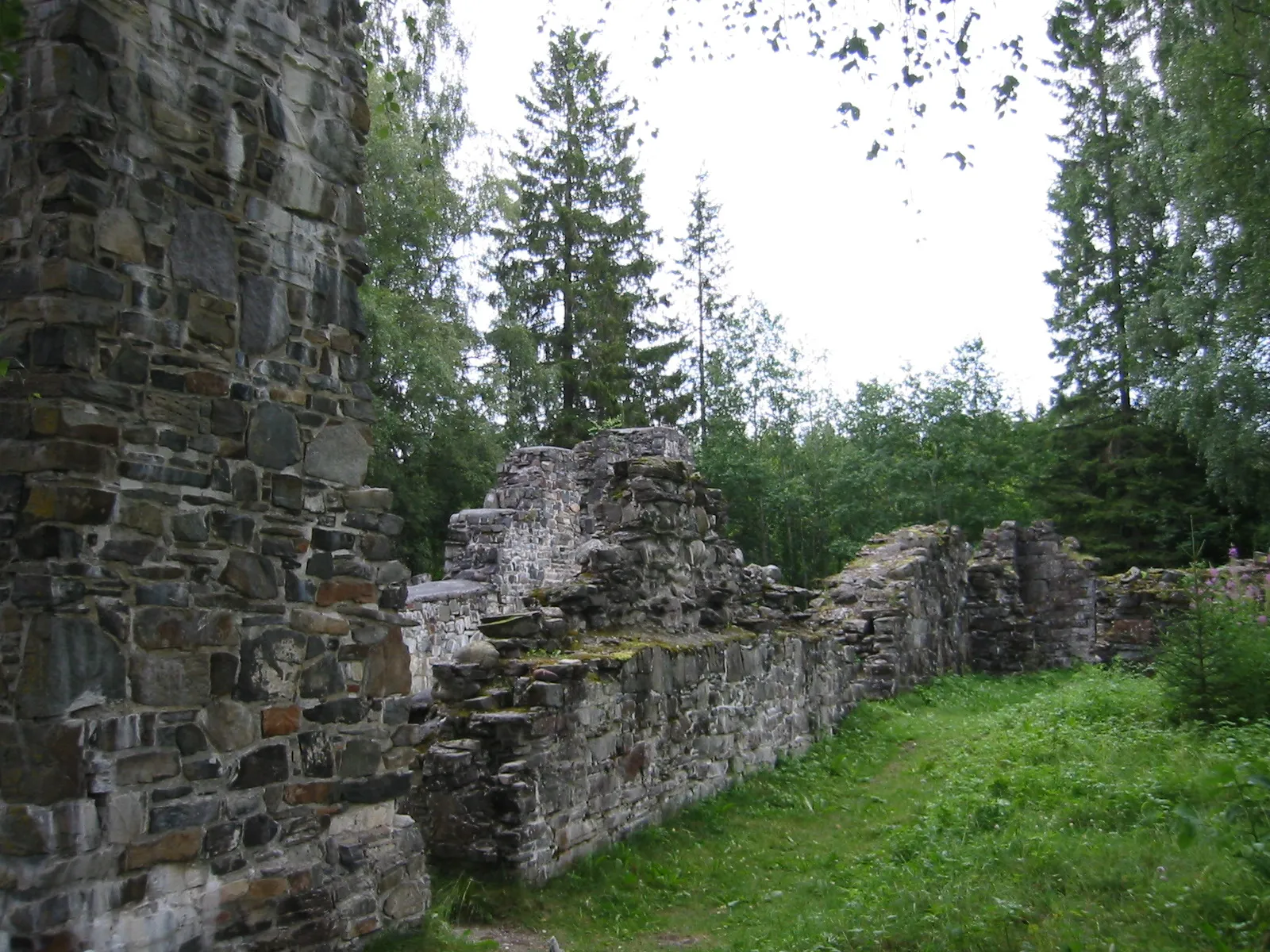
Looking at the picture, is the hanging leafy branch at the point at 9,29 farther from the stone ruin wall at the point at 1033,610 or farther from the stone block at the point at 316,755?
the stone ruin wall at the point at 1033,610

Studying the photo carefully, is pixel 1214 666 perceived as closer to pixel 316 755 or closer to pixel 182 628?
pixel 316 755

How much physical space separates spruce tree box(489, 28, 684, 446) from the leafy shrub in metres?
25.7

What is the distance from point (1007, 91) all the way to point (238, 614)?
566 centimetres

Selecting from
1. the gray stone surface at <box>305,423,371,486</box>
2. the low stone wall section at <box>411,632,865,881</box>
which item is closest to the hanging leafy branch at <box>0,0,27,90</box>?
the gray stone surface at <box>305,423,371,486</box>

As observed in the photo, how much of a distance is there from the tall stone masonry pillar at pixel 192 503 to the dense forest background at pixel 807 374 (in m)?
15.0

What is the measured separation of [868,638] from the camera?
17078mm

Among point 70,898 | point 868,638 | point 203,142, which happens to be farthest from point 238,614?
point 868,638

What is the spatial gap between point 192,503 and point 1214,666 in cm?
786

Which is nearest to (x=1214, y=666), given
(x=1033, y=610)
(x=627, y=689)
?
(x=627, y=689)

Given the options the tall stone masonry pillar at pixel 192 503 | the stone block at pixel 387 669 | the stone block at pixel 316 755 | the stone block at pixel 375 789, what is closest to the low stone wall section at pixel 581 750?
the tall stone masonry pillar at pixel 192 503

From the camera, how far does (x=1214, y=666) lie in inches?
337

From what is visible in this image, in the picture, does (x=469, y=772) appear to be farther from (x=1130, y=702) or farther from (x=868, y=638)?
(x=868, y=638)

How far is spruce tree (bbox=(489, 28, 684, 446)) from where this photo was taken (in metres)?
35.4

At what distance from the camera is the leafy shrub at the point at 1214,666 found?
8273 millimetres
